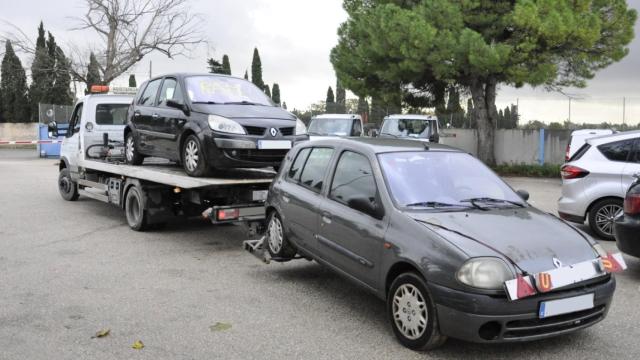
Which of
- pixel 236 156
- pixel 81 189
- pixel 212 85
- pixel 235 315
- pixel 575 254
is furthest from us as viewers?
pixel 81 189

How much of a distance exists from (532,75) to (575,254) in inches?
656

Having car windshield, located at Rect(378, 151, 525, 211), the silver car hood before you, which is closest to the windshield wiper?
car windshield, located at Rect(378, 151, 525, 211)

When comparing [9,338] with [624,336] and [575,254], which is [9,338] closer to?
[575,254]

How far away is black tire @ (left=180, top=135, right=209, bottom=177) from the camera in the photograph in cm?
782

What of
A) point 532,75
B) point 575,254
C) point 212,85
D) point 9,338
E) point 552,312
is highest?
point 532,75

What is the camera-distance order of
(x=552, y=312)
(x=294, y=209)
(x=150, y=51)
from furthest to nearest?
(x=150, y=51) < (x=294, y=209) < (x=552, y=312)

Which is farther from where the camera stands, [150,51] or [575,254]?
[150,51]

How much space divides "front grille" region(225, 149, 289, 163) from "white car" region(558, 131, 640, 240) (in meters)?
4.39

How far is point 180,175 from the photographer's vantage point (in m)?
8.05

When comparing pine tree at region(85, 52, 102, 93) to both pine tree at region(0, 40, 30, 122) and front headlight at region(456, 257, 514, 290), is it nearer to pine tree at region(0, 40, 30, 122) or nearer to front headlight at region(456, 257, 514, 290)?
pine tree at region(0, 40, 30, 122)

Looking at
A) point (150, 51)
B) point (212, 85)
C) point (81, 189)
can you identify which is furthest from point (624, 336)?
point (150, 51)

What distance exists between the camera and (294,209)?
19.8 ft

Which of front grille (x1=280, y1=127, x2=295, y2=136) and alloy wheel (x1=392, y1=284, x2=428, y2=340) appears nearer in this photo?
alloy wheel (x1=392, y1=284, x2=428, y2=340)

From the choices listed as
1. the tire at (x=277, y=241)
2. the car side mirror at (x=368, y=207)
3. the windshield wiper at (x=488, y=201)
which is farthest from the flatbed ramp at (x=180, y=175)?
the windshield wiper at (x=488, y=201)
